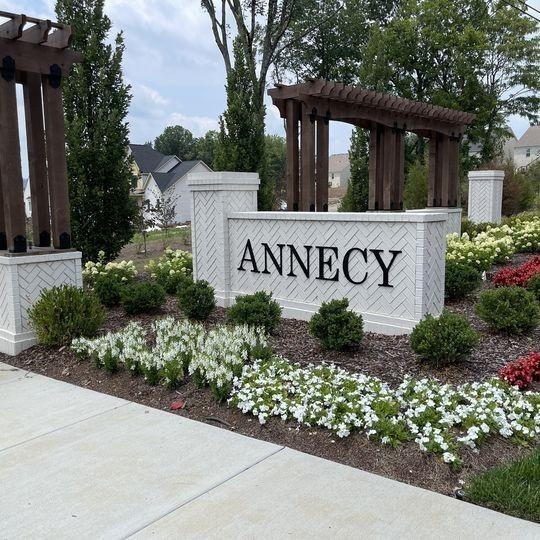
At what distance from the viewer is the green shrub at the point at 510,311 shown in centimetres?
607

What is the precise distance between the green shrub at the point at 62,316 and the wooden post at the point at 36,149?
1.08 meters

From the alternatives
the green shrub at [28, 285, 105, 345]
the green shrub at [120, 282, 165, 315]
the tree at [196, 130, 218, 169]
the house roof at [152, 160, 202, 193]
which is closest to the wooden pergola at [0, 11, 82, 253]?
→ the green shrub at [28, 285, 105, 345]

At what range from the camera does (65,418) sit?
462 centimetres

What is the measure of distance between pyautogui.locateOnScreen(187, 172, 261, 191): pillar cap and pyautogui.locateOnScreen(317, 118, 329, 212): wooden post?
250cm

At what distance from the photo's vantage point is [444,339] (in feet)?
16.8

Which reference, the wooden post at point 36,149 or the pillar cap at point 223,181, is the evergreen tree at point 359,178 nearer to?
the pillar cap at point 223,181

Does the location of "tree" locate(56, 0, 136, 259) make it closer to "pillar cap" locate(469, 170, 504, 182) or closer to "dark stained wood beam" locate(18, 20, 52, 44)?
"dark stained wood beam" locate(18, 20, 52, 44)

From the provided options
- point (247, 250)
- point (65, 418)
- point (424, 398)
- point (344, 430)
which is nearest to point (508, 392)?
point (424, 398)

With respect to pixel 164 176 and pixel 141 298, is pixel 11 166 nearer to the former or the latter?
pixel 141 298

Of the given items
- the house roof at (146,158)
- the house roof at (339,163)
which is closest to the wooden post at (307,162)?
the house roof at (146,158)

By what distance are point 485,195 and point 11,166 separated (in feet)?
41.3

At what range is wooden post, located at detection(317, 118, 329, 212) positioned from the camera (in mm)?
10766

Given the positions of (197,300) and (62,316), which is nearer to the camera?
(62,316)

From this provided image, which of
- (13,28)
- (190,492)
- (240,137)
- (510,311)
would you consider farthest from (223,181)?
(240,137)
